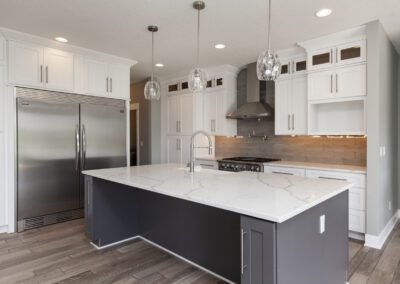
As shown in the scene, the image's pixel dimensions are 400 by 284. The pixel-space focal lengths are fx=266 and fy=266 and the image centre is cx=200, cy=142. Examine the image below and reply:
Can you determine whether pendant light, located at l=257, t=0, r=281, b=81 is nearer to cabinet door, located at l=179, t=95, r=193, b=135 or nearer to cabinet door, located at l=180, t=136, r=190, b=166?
cabinet door, located at l=179, t=95, r=193, b=135

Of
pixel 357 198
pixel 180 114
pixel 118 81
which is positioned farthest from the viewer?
pixel 180 114

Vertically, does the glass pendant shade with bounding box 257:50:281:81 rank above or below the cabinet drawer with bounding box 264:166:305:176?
above

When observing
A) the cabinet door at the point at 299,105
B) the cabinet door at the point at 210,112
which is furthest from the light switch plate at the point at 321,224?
the cabinet door at the point at 210,112

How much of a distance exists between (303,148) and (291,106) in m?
0.75

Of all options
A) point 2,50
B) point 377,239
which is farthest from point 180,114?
point 377,239

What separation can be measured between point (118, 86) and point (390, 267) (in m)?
4.34

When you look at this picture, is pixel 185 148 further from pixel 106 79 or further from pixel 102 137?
pixel 106 79

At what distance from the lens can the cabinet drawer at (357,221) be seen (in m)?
3.20

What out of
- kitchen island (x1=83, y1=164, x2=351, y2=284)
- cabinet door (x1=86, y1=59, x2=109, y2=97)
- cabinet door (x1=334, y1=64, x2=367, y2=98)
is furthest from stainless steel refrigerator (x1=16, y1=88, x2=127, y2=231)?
cabinet door (x1=334, y1=64, x2=367, y2=98)

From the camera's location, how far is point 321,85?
358 centimetres

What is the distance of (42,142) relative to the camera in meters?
3.71

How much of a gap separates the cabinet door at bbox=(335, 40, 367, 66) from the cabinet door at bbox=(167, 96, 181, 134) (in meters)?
3.16

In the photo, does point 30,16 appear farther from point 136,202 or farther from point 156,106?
point 156,106

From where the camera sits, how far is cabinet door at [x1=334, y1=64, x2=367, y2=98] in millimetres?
3207
